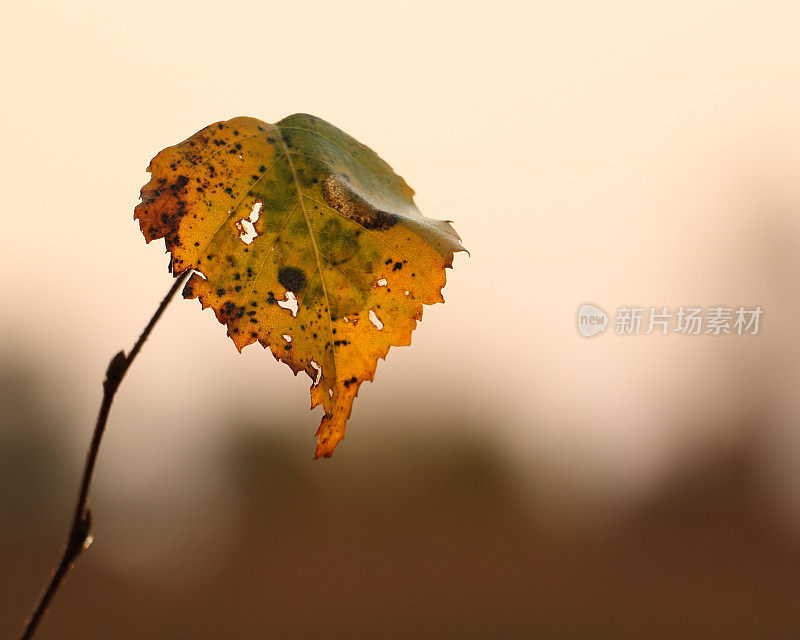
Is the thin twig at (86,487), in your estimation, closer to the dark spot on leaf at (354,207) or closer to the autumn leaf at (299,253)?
the autumn leaf at (299,253)

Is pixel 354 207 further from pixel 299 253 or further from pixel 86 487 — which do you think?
pixel 86 487

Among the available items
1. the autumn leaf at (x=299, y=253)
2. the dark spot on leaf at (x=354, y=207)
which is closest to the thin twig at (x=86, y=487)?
the autumn leaf at (x=299, y=253)

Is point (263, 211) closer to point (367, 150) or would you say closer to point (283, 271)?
point (283, 271)

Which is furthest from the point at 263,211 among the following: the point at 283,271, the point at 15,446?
the point at 15,446

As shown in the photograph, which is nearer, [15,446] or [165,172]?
[165,172]

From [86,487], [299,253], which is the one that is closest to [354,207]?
[299,253]

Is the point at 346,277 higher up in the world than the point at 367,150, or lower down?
lower down

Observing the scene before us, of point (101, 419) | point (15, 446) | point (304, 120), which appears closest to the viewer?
point (101, 419)
